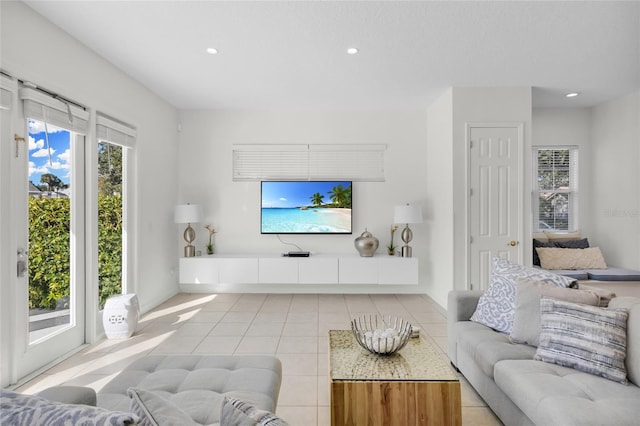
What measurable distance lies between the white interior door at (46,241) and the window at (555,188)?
221 inches

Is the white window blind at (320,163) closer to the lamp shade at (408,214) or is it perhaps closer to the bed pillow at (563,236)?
the lamp shade at (408,214)

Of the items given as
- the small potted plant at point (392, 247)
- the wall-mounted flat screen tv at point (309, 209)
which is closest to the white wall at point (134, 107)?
the wall-mounted flat screen tv at point (309, 209)

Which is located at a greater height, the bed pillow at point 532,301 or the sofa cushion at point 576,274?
the bed pillow at point 532,301

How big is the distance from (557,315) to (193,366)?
1.92m

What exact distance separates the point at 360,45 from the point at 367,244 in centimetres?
254

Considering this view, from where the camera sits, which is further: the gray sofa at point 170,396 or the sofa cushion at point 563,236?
the sofa cushion at point 563,236

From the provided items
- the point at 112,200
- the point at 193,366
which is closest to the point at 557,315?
the point at 193,366

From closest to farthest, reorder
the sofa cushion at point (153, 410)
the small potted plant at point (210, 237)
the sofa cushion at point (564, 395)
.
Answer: the sofa cushion at point (153, 410)
the sofa cushion at point (564, 395)
the small potted plant at point (210, 237)

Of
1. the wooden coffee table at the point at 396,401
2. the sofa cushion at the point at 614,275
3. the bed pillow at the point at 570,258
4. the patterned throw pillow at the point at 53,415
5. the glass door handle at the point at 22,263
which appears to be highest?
the glass door handle at the point at 22,263

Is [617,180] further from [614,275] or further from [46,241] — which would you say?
[46,241]

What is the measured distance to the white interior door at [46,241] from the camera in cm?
253

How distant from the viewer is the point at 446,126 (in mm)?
4438

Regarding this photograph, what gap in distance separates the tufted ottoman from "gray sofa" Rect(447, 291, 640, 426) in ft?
3.66

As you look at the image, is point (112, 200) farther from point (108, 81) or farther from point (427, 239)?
point (427, 239)
